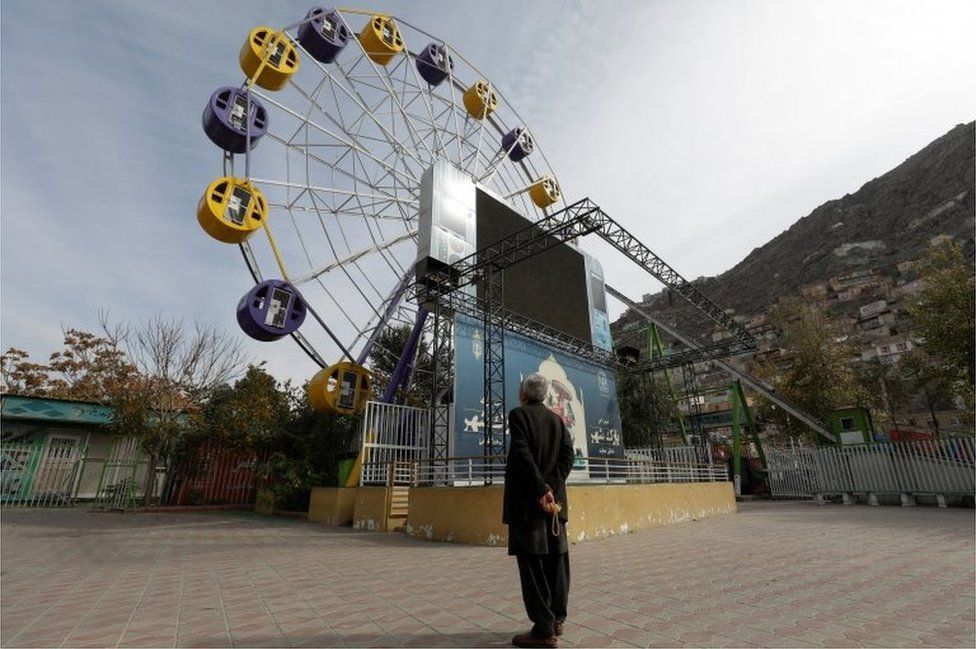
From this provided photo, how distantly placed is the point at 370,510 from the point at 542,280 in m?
9.96

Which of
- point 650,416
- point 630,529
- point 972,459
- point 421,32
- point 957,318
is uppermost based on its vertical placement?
point 421,32

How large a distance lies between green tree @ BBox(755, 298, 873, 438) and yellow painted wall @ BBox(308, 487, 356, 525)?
21.7 m

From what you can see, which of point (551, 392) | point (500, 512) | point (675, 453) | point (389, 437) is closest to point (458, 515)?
point (500, 512)

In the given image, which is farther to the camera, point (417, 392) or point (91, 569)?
point (417, 392)

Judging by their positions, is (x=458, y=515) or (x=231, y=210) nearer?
(x=458, y=515)

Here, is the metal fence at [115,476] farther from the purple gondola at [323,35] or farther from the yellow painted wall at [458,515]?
the purple gondola at [323,35]

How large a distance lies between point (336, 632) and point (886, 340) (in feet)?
287

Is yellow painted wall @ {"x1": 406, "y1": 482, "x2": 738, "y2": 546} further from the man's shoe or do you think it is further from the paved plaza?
the man's shoe

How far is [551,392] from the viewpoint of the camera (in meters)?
14.5

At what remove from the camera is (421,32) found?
17.2 metres

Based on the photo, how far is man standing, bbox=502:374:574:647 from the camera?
2512 mm

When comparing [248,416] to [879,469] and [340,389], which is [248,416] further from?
[879,469]

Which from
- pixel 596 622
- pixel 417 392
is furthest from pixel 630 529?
pixel 417 392

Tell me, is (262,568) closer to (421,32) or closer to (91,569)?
(91,569)
